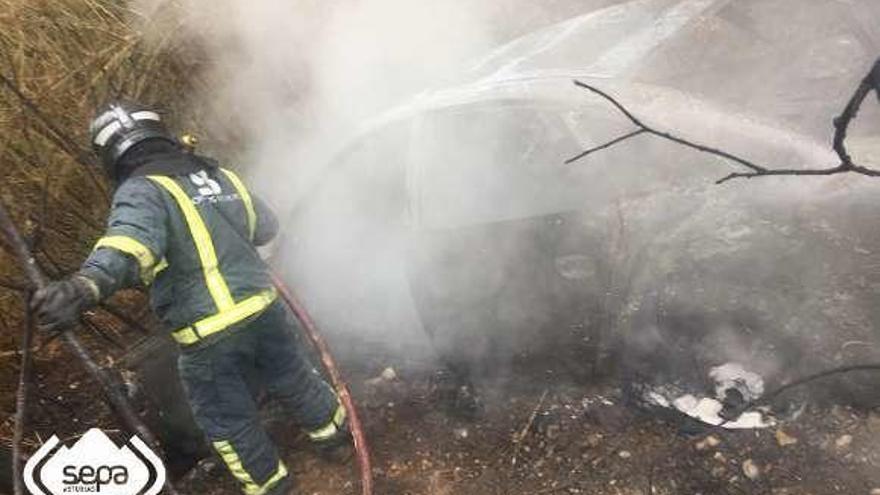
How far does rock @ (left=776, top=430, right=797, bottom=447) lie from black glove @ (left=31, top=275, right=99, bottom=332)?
2633 millimetres

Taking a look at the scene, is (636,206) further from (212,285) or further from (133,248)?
(133,248)

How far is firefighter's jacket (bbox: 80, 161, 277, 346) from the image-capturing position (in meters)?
2.82

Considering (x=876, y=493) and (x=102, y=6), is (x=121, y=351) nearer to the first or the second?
(x=102, y=6)

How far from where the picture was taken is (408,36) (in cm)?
654

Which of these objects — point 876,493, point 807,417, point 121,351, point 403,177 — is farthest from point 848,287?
point 121,351

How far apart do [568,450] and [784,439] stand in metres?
0.89

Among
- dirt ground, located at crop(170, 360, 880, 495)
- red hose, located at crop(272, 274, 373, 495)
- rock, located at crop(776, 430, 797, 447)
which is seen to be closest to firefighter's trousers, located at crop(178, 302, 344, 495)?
red hose, located at crop(272, 274, 373, 495)

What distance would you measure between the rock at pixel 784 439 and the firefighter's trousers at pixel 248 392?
201cm

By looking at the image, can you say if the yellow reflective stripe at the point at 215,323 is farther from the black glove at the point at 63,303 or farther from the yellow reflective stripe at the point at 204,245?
the black glove at the point at 63,303

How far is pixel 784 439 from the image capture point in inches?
118

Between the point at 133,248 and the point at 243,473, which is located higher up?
the point at 133,248

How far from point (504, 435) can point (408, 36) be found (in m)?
4.13

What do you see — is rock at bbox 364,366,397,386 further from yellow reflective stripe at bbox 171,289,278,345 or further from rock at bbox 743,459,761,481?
rock at bbox 743,459,761,481

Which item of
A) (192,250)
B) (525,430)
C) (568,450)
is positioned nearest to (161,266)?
(192,250)
